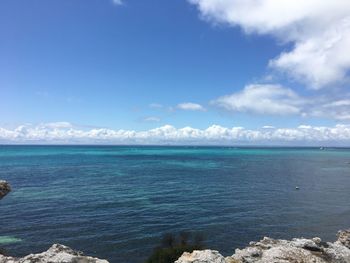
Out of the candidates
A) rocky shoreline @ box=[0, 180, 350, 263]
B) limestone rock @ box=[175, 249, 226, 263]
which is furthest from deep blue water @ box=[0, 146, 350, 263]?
limestone rock @ box=[175, 249, 226, 263]

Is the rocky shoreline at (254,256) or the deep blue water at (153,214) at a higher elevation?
the rocky shoreline at (254,256)

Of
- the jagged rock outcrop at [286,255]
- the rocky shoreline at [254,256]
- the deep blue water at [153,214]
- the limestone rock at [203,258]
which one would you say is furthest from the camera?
the deep blue water at [153,214]

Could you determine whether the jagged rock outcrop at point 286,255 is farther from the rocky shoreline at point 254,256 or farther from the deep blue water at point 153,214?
the deep blue water at point 153,214

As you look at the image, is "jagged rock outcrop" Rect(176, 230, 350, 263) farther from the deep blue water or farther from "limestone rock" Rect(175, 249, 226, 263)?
the deep blue water

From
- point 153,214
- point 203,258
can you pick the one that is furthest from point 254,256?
point 153,214

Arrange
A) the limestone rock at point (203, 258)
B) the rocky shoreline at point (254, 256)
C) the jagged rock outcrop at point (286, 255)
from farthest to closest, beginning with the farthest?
the jagged rock outcrop at point (286, 255), the rocky shoreline at point (254, 256), the limestone rock at point (203, 258)

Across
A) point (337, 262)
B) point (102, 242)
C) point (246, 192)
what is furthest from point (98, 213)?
point (337, 262)

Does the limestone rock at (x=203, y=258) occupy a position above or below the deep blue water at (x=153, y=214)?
above

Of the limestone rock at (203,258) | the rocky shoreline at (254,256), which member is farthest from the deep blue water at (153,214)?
the limestone rock at (203,258)

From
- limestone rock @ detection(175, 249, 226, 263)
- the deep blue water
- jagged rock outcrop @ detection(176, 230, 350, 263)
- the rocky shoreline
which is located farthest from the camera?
the deep blue water

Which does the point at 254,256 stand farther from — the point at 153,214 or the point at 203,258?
the point at 153,214

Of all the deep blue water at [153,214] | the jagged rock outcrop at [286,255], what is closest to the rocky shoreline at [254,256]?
the jagged rock outcrop at [286,255]

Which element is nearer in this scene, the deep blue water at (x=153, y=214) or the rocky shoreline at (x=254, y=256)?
the rocky shoreline at (x=254, y=256)

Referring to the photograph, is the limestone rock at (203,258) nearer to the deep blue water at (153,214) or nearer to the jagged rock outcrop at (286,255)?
the jagged rock outcrop at (286,255)
